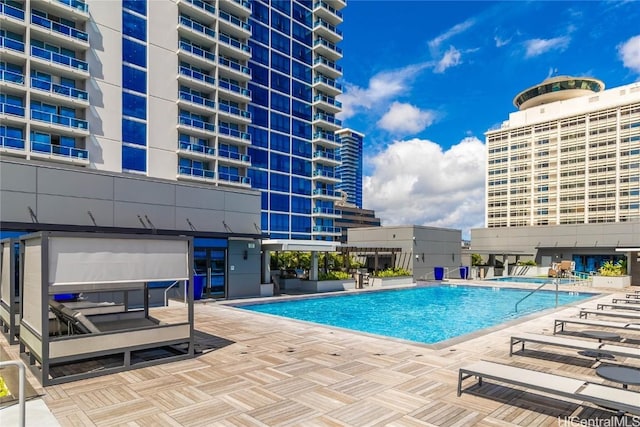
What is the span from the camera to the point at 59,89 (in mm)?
29391

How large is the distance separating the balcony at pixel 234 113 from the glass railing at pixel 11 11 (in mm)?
16721

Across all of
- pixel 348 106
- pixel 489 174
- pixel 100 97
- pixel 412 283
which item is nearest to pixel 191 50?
pixel 100 97

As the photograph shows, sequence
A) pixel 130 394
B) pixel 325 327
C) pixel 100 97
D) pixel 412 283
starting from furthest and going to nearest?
pixel 100 97 < pixel 412 283 < pixel 325 327 < pixel 130 394

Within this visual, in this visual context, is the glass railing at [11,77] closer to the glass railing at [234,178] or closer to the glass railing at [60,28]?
the glass railing at [60,28]

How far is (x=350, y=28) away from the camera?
5803 cm

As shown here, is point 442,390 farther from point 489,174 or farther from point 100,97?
point 489,174

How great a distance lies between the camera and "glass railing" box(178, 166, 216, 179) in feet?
121

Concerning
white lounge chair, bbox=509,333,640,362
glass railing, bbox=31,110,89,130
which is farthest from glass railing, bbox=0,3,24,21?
white lounge chair, bbox=509,333,640,362

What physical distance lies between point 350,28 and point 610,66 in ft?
185

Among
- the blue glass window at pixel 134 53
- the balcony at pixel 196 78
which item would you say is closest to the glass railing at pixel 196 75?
the balcony at pixel 196 78

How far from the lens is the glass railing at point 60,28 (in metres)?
28.7

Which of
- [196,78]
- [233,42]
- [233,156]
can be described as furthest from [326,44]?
[233,156]

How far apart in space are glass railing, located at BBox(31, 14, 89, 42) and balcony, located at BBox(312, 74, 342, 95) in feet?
93.9

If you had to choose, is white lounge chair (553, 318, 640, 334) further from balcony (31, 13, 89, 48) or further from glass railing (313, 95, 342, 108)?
glass railing (313, 95, 342, 108)
